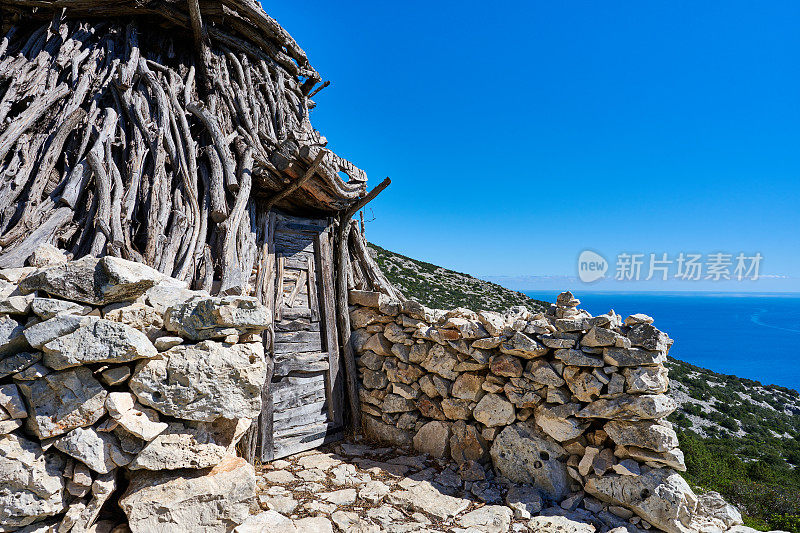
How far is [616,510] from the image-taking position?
450cm

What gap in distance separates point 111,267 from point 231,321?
3.01 ft

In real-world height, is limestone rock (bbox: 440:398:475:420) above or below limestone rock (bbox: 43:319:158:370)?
below

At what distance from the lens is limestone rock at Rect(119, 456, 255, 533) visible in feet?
8.84

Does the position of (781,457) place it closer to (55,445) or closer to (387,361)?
(387,361)

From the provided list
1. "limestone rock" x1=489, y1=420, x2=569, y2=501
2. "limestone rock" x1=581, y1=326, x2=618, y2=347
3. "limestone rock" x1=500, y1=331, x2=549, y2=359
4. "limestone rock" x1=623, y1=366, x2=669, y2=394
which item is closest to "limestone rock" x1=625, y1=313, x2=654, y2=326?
"limestone rock" x1=581, y1=326, x2=618, y2=347

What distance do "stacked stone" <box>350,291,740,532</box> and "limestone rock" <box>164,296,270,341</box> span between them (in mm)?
3454

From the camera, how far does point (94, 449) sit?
2623mm

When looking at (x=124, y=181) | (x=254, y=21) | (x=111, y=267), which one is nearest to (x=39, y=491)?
(x=111, y=267)

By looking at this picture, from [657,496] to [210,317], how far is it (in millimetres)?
4985

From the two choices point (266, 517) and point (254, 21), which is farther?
point (254, 21)

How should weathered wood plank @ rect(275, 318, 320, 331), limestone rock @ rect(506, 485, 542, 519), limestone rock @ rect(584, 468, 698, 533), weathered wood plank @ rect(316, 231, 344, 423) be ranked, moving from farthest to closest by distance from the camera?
weathered wood plank @ rect(316, 231, 344, 423), weathered wood plank @ rect(275, 318, 320, 331), limestone rock @ rect(506, 485, 542, 519), limestone rock @ rect(584, 468, 698, 533)

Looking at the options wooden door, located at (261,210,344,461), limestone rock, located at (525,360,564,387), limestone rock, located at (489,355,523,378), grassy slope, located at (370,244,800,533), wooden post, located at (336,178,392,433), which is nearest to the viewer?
limestone rock, located at (525,360,564,387)

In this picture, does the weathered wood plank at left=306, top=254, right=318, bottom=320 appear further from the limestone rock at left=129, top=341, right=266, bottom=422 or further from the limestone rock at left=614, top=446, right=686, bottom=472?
the limestone rock at left=614, top=446, right=686, bottom=472

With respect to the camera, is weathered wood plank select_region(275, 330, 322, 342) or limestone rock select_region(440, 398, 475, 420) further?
weathered wood plank select_region(275, 330, 322, 342)
